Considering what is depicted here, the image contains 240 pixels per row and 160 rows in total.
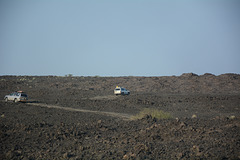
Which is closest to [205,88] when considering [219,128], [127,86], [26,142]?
[127,86]

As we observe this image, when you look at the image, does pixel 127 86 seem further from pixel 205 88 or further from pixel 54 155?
pixel 54 155

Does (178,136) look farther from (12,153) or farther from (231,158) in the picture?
(12,153)

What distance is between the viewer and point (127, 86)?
66.8 meters

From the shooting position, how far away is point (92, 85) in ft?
218

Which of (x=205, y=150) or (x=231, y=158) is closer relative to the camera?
(x=231, y=158)

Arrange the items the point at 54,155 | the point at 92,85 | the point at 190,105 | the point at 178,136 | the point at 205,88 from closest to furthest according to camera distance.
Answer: the point at 54,155 < the point at 178,136 < the point at 190,105 < the point at 205,88 < the point at 92,85

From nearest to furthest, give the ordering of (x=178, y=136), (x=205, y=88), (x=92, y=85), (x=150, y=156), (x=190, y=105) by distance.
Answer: (x=150, y=156) → (x=178, y=136) → (x=190, y=105) → (x=205, y=88) → (x=92, y=85)

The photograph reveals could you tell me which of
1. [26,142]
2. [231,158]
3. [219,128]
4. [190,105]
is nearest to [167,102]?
[190,105]

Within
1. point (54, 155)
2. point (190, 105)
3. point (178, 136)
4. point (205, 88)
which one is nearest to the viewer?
point (54, 155)

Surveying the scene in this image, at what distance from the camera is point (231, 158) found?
11.1m

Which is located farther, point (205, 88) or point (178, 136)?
point (205, 88)

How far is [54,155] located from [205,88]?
52.5 metres

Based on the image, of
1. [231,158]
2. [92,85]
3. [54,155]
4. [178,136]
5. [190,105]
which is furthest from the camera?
[92,85]

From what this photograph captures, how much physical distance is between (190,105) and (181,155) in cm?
2973
